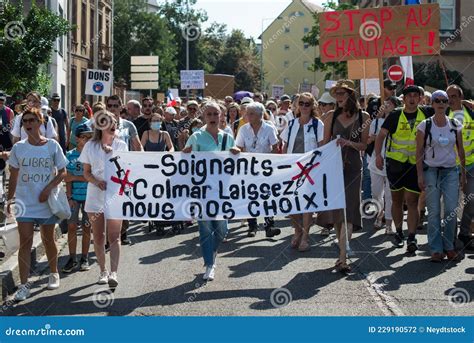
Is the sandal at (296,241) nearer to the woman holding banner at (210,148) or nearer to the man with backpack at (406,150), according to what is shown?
the man with backpack at (406,150)

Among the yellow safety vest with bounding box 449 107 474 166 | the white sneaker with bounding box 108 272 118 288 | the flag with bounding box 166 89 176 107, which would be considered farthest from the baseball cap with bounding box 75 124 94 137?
the flag with bounding box 166 89 176 107

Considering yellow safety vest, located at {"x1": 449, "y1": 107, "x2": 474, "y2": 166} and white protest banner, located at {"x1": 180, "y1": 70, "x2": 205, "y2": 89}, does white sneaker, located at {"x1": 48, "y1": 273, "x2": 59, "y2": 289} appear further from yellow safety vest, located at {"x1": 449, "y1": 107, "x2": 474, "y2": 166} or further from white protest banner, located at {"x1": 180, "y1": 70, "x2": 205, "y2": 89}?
white protest banner, located at {"x1": 180, "y1": 70, "x2": 205, "y2": 89}

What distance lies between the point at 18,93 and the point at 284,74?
3659 inches

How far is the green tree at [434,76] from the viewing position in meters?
34.3

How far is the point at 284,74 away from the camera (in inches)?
4385

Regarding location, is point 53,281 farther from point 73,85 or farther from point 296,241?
point 73,85

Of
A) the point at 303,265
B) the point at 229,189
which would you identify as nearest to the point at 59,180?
the point at 229,189

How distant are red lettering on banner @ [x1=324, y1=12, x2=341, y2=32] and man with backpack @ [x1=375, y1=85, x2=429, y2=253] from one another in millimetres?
3933

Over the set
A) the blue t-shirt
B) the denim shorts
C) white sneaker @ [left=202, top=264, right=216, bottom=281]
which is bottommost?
white sneaker @ [left=202, top=264, right=216, bottom=281]

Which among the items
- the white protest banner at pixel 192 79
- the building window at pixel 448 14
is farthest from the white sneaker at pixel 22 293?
the white protest banner at pixel 192 79

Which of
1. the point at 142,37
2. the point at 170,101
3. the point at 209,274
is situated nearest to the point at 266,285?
the point at 209,274

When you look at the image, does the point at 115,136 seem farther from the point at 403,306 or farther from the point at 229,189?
the point at 403,306

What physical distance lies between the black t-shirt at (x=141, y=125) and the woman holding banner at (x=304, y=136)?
3332 millimetres

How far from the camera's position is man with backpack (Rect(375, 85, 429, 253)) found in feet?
34.2
